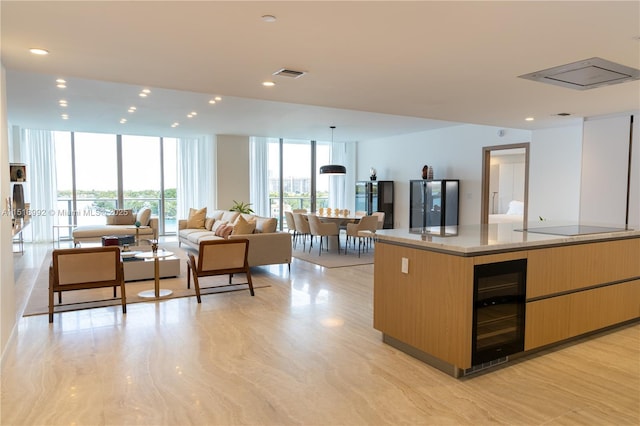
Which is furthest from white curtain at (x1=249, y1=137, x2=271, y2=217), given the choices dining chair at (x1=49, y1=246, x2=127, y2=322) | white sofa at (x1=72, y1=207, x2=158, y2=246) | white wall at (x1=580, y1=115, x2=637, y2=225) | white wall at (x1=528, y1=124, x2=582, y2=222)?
white wall at (x1=580, y1=115, x2=637, y2=225)

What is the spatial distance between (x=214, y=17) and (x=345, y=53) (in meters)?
1.07

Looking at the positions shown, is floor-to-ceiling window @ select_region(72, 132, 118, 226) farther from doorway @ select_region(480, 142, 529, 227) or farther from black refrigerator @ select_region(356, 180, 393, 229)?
doorway @ select_region(480, 142, 529, 227)

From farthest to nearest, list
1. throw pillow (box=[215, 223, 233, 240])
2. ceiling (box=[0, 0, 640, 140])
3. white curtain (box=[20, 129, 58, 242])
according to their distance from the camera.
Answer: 1. white curtain (box=[20, 129, 58, 242])
2. throw pillow (box=[215, 223, 233, 240])
3. ceiling (box=[0, 0, 640, 140])

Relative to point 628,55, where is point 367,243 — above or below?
below

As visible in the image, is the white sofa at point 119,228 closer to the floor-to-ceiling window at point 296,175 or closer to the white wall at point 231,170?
the white wall at point 231,170

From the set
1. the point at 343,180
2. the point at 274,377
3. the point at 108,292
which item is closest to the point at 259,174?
the point at 343,180

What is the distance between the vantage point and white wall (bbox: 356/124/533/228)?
873 centimetres

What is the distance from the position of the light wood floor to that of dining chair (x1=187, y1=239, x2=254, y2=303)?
2.23 ft

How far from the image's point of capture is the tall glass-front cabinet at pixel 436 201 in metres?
9.22

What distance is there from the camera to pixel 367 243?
31.7 ft

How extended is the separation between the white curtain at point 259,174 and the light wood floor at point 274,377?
24.1ft

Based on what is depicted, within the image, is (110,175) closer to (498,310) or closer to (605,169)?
(498,310)

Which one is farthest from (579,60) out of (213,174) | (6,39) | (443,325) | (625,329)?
(213,174)

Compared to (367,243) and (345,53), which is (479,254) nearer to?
(345,53)
